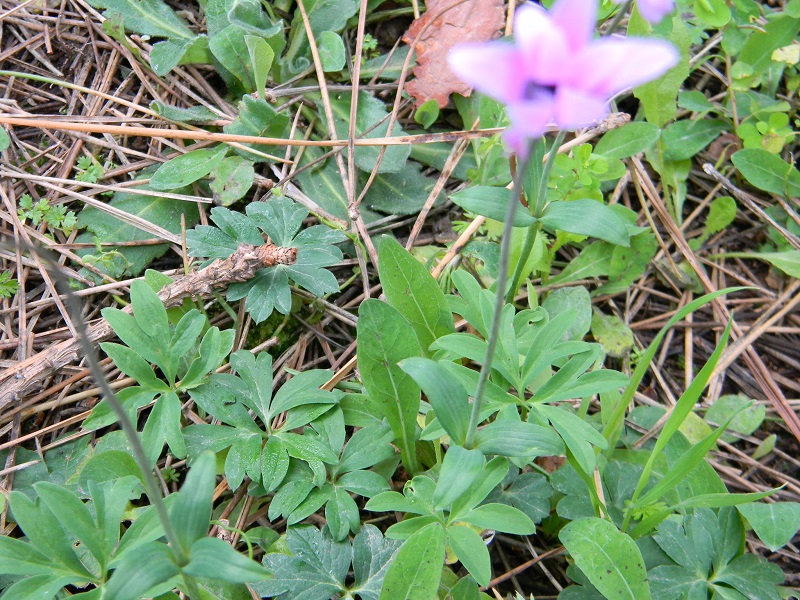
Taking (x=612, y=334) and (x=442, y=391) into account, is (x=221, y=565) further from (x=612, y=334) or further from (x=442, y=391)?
(x=612, y=334)

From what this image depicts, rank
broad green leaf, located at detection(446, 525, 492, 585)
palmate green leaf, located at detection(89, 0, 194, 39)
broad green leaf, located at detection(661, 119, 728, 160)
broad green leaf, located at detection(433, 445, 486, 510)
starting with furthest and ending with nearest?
broad green leaf, located at detection(661, 119, 728, 160) < palmate green leaf, located at detection(89, 0, 194, 39) < broad green leaf, located at detection(446, 525, 492, 585) < broad green leaf, located at detection(433, 445, 486, 510)

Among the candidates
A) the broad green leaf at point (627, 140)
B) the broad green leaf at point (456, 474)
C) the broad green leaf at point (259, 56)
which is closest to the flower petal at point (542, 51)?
the broad green leaf at point (456, 474)

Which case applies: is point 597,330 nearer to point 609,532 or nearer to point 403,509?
point 609,532

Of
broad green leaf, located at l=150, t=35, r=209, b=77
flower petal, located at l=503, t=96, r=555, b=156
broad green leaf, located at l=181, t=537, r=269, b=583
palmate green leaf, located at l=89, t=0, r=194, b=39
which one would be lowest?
broad green leaf, located at l=181, t=537, r=269, b=583

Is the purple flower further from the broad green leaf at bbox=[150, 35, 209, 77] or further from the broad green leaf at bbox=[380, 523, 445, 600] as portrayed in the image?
the broad green leaf at bbox=[150, 35, 209, 77]

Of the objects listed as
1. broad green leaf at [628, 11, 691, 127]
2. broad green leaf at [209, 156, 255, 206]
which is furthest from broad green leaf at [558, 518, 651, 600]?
broad green leaf at [628, 11, 691, 127]

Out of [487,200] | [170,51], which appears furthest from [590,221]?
[170,51]
